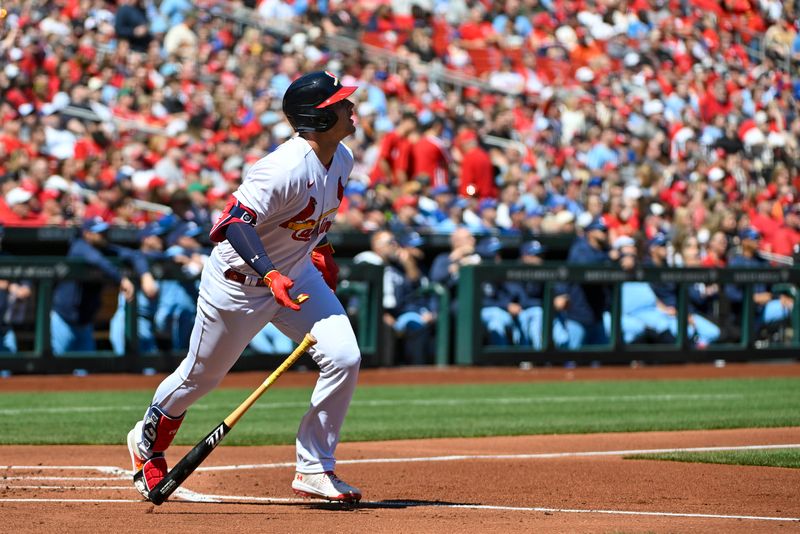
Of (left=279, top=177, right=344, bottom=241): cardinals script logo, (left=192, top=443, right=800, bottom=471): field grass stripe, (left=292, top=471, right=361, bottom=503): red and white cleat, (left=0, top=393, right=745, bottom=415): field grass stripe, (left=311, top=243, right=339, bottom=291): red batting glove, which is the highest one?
(left=279, top=177, right=344, bottom=241): cardinals script logo

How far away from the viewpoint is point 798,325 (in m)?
17.4

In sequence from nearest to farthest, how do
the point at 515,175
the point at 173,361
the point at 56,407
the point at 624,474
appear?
the point at 624,474, the point at 56,407, the point at 173,361, the point at 515,175

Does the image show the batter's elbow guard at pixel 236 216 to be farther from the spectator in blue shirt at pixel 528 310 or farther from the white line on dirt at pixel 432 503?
the spectator in blue shirt at pixel 528 310

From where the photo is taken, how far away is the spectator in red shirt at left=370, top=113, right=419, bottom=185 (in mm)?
17594

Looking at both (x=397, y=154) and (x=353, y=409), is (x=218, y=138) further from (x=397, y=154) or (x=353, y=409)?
(x=353, y=409)

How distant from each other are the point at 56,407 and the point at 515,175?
8494 mm

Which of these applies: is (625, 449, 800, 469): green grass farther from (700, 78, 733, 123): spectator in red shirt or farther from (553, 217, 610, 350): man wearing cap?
(700, 78, 733, 123): spectator in red shirt

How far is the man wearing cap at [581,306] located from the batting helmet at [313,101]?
394 inches

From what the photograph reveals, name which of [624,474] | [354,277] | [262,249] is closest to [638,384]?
[354,277]

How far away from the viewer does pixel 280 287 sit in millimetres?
5934

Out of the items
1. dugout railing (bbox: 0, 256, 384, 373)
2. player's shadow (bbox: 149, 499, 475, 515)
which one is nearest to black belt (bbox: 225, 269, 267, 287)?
player's shadow (bbox: 149, 499, 475, 515)

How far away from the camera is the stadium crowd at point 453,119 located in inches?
627

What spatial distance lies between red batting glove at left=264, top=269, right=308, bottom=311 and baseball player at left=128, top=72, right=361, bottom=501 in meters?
0.15

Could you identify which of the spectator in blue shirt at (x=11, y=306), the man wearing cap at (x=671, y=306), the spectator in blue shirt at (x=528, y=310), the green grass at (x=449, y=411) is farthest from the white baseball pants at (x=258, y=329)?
the man wearing cap at (x=671, y=306)
